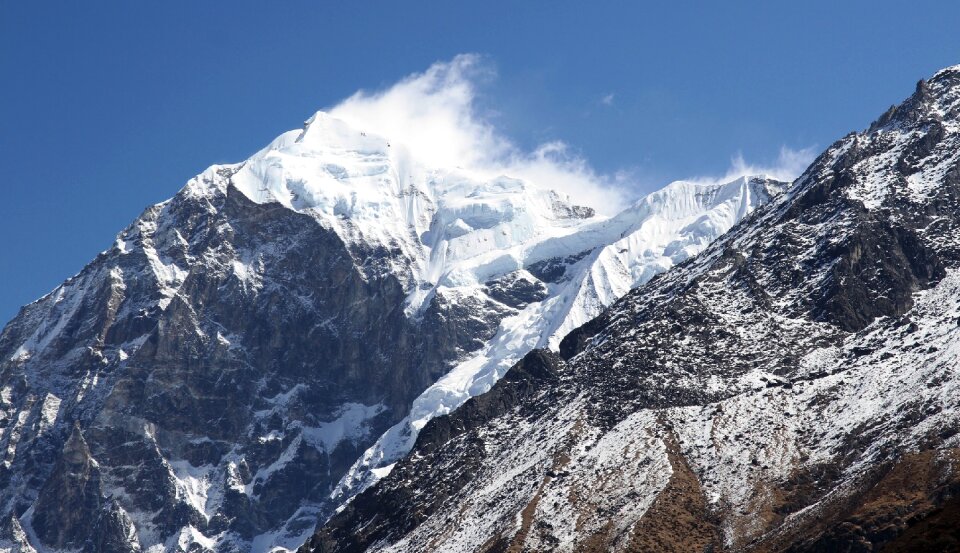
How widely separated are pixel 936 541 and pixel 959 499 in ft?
62.6

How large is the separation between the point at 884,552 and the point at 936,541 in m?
8.76

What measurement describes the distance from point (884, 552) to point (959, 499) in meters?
13.3

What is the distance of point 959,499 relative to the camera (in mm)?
160250

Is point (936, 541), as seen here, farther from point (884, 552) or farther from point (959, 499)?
point (959, 499)

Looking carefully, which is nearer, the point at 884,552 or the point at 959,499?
the point at 884,552

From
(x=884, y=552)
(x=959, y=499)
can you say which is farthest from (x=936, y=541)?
(x=959, y=499)

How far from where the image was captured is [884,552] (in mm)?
150500

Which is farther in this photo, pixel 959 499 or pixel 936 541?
pixel 959 499
